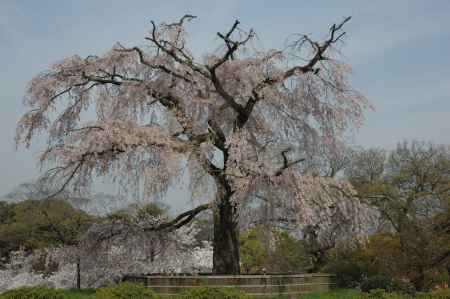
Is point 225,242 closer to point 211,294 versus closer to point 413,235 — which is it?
point 211,294

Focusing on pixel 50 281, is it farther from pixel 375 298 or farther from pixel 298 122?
pixel 375 298

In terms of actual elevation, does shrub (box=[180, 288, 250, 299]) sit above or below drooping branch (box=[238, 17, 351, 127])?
below

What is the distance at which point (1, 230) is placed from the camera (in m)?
30.2

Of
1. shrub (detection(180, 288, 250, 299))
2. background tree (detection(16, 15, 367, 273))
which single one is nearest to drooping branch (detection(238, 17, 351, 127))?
background tree (detection(16, 15, 367, 273))

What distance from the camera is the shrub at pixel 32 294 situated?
29.3 ft

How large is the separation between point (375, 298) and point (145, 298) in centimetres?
380

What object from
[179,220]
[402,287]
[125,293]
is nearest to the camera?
[125,293]

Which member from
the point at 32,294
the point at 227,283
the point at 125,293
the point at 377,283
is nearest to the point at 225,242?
the point at 227,283

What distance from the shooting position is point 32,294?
29.6ft

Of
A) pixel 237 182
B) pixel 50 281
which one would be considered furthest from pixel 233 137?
pixel 50 281

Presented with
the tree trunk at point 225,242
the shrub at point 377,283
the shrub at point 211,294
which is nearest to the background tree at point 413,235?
the shrub at point 377,283

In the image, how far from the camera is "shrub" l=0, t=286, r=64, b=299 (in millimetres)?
8945

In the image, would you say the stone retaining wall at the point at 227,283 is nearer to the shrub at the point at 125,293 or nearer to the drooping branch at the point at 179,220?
the drooping branch at the point at 179,220

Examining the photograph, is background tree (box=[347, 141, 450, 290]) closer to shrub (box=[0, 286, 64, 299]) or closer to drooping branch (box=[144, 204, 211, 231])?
drooping branch (box=[144, 204, 211, 231])
